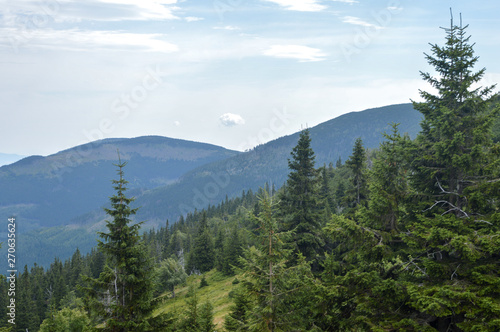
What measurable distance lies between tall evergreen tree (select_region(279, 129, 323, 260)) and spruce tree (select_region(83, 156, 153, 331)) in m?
15.2

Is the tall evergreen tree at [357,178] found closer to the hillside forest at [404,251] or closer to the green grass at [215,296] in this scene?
the hillside forest at [404,251]

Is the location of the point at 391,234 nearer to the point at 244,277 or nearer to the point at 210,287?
the point at 244,277

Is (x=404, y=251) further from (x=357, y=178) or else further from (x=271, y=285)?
(x=357, y=178)

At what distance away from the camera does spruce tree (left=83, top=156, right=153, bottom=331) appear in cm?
1741

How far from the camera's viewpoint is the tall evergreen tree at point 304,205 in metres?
31.2

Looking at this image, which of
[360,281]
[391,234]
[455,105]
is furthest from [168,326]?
[455,105]

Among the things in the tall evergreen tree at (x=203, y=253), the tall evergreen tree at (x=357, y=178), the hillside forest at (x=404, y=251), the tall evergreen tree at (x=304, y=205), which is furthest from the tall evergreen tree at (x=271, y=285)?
the tall evergreen tree at (x=203, y=253)

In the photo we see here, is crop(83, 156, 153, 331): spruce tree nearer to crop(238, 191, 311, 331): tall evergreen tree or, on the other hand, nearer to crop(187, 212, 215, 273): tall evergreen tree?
crop(238, 191, 311, 331): tall evergreen tree

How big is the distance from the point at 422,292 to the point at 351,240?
391cm

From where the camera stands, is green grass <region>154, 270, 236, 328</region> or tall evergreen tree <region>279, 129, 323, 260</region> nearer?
tall evergreen tree <region>279, 129, 323, 260</region>

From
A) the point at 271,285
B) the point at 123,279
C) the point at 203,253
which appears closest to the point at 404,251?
the point at 271,285

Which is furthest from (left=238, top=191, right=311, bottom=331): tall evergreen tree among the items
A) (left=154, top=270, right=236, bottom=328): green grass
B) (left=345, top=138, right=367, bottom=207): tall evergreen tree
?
(left=154, top=270, right=236, bottom=328): green grass

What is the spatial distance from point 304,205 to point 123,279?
18.8 metres

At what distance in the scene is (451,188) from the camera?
1587 cm
